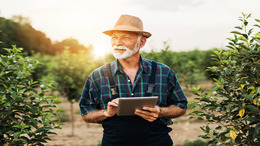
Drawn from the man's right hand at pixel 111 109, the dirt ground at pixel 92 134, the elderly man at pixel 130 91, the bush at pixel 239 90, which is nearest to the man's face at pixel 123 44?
the elderly man at pixel 130 91

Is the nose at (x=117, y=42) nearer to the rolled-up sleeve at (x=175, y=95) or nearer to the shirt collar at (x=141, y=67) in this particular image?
the shirt collar at (x=141, y=67)

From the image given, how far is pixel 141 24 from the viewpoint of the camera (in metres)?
Answer: 2.90

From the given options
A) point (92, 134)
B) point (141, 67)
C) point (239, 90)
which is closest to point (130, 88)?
point (141, 67)

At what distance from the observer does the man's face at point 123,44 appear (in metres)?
2.72

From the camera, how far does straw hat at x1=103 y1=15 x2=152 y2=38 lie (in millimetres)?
2727

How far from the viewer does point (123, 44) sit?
107 inches

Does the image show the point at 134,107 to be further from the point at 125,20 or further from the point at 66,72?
the point at 66,72

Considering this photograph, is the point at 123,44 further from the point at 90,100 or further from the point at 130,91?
the point at 90,100

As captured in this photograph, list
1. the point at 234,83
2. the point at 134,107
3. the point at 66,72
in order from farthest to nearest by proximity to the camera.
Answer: the point at 66,72 → the point at 234,83 → the point at 134,107

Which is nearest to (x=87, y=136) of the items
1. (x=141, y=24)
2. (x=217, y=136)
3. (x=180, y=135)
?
(x=180, y=135)

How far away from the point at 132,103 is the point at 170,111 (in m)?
0.56

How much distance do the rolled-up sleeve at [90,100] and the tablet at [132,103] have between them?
0.48 m

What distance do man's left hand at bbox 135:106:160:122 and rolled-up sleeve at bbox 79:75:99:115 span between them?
1.85 feet

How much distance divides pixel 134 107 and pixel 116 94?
38cm
